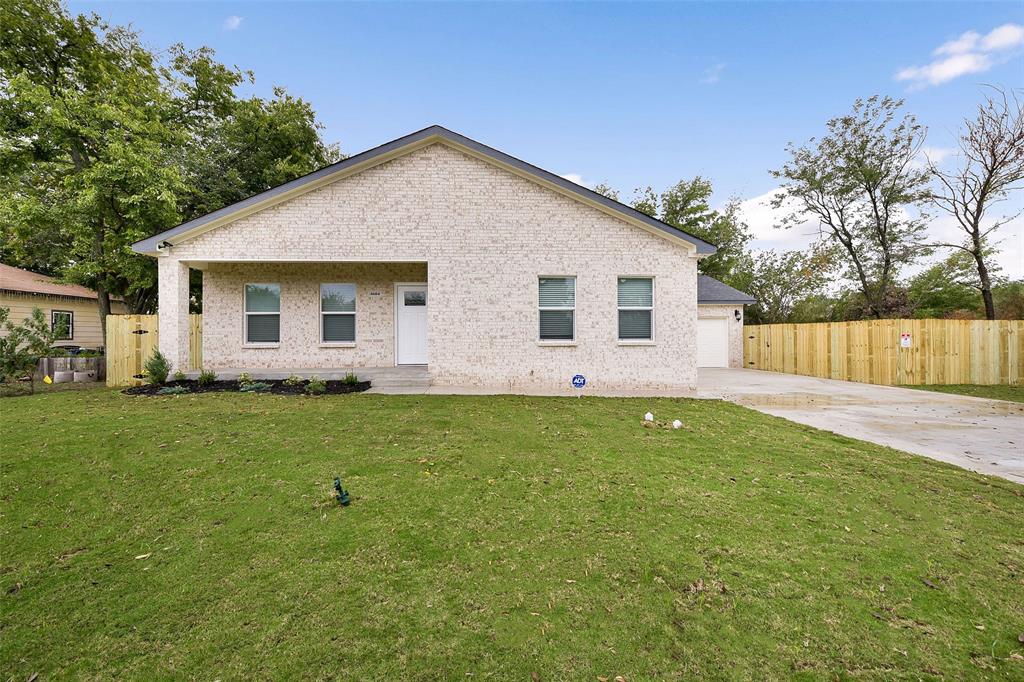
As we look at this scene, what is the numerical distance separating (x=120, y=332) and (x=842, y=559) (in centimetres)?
1398

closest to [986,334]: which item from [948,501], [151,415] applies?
[948,501]

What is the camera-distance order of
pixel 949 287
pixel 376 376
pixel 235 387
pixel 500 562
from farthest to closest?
pixel 949 287 < pixel 376 376 < pixel 235 387 < pixel 500 562

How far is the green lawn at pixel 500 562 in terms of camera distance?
1.98 m

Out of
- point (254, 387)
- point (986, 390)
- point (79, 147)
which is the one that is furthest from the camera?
point (79, 147)

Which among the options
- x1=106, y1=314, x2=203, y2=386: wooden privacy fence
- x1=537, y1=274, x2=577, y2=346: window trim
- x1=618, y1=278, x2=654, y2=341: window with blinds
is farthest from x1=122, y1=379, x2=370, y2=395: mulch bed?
x1=618, y1=278, x2=654, y2=341: window with blinds

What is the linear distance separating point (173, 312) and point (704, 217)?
29.9 meters

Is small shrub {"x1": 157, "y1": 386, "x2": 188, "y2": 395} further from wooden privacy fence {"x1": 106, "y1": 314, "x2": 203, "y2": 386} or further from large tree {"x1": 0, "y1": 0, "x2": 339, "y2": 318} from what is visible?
large tree {"x1": 0, "y1": 0, "x2": 339, "y2": 318}

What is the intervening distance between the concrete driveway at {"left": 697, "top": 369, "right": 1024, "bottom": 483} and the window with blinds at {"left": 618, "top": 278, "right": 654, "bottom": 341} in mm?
2074

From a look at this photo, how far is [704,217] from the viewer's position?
28.9 metres

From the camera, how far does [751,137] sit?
58.7 feet

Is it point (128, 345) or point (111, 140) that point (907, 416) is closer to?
point (128, 345)

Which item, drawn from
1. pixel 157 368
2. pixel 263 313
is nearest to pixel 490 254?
pixel 263 313

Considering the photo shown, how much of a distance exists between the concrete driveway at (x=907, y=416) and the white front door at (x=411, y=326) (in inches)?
293

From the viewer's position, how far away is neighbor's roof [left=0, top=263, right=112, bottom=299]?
1764cm
